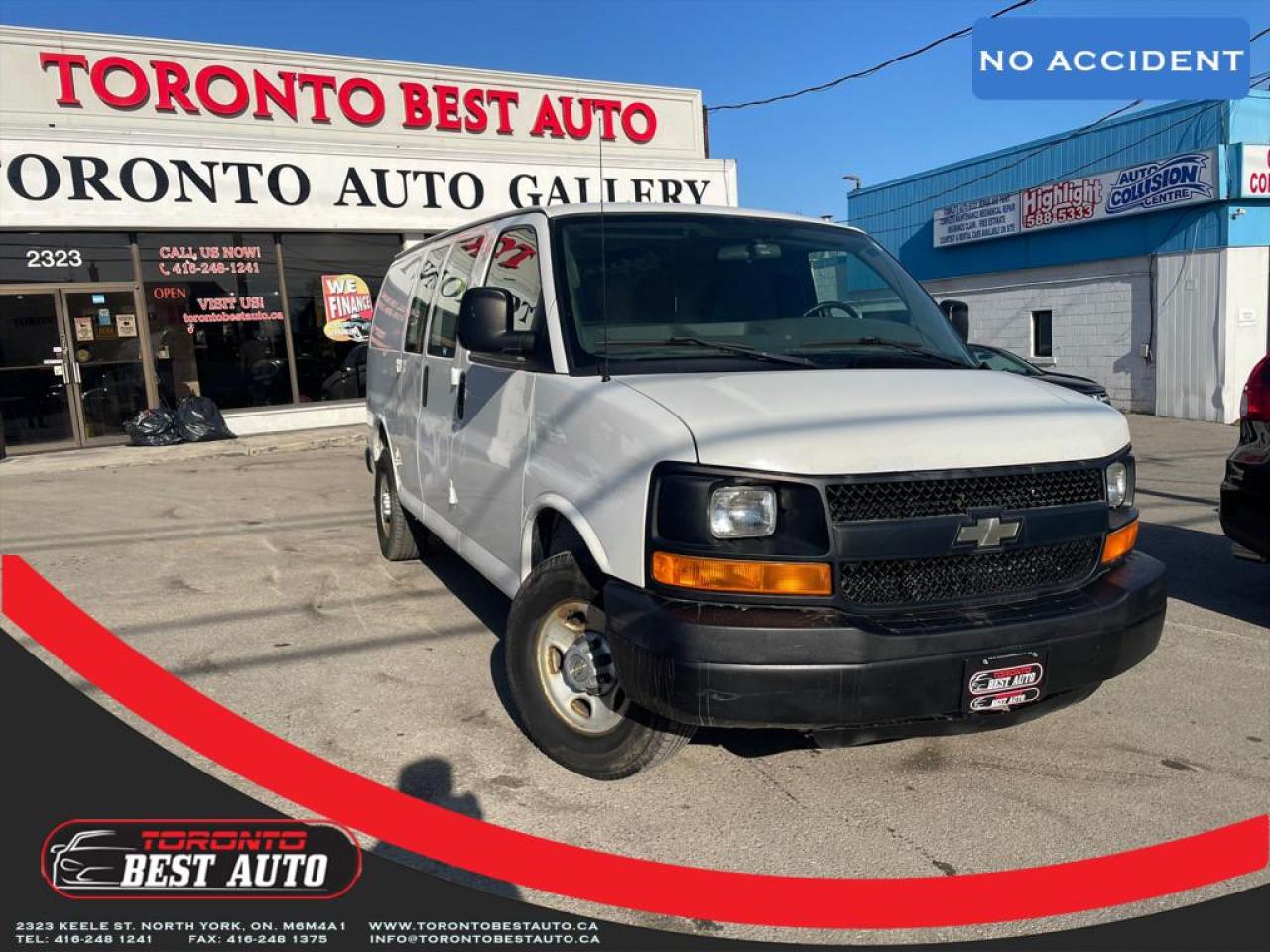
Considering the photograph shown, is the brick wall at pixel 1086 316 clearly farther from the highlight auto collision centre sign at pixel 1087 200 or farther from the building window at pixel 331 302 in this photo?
the building window at pixel 331 302

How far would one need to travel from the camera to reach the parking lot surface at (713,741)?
3.20m

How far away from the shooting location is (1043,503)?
128 inches

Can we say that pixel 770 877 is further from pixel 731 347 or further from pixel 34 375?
pixel 34 375

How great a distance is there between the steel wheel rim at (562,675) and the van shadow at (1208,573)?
12.8 ft

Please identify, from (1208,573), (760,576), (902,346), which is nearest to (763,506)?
(760,576)

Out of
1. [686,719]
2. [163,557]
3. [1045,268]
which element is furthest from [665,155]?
[686,719]

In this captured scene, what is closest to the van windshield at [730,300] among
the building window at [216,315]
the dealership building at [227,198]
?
the dealership building at [227,198]

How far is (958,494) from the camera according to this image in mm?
3084

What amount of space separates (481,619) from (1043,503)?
3.23 meters

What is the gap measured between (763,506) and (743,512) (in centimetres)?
6

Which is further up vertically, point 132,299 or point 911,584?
point 132,299

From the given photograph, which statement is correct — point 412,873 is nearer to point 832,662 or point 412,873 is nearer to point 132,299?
point 832,662

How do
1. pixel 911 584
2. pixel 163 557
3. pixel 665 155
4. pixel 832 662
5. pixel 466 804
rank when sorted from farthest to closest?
pixel 665 155 → pixel 163 557 → pixel 466 804 → pixel 911 584 → pixel 832 662

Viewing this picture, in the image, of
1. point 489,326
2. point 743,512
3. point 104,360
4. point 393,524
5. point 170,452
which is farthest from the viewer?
point 104,360
